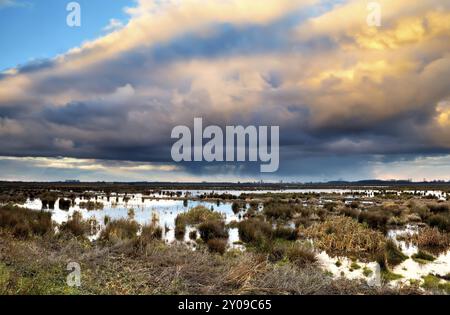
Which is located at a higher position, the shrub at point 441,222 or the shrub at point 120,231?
the shrub at point 120,231

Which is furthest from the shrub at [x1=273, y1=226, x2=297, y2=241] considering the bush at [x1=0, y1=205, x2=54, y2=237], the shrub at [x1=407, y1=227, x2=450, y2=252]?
the bush at [x1=0, y1=205, x2=54, y2=237]

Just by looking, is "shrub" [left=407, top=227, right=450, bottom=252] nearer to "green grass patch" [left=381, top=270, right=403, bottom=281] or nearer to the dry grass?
the dry grass

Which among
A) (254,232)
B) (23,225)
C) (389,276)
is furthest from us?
(254,232)

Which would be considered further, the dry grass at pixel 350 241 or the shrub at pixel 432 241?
the shrub at pixel 432 241

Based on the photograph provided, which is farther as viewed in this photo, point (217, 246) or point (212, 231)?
point (212, 231)

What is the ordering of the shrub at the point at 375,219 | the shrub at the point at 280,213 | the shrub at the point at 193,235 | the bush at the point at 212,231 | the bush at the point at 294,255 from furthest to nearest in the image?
the shrub at the point at 280,213
the shrub at the point at 375,219
the bush at the point at 212,231
the shrub at the point at 193,235
the bush at the point at 294,255

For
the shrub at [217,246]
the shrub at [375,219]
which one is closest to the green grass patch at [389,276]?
the shrub at [217,246]

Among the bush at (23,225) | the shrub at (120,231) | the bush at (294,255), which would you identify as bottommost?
the bush at (294,255)

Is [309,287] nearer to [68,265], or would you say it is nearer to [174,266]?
[174,266]

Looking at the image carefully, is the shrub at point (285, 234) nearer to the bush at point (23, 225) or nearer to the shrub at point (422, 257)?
the shrub at point (422, 257)

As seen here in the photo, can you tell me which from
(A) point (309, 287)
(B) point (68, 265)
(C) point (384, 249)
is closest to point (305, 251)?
(C) point (384, 249)

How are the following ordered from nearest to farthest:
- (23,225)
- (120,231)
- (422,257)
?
(422,257)
(120,231)
(23,225)

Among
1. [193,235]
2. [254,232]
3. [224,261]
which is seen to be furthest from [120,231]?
[254,232]

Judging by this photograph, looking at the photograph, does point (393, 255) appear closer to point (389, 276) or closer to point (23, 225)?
point (389, 276)
